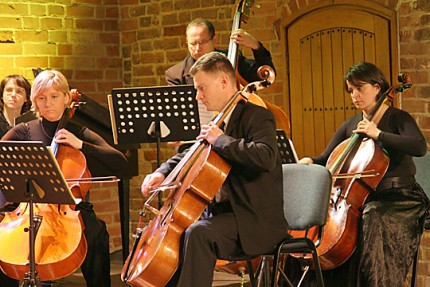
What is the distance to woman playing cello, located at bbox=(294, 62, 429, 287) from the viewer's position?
4.46m

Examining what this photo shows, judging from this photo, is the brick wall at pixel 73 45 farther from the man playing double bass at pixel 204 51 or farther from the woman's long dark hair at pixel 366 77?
the woman's long dark hair at pixel 366 77

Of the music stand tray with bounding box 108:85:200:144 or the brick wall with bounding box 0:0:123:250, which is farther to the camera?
the brick wall with bounding box 0:0:123:250

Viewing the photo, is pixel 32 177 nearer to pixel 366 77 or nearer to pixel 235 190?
pixel 235 190

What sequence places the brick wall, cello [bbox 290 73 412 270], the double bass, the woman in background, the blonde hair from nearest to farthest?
cello [bbox 290 73 412 270], the blonde hair, the double bass, the woman in background, the brick wall

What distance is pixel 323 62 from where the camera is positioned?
6.14m

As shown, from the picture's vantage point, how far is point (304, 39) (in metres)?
6.23

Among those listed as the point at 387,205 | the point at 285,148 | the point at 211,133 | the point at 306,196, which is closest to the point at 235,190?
the point at 211,133

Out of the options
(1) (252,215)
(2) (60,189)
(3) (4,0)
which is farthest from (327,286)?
(3) (4,0)

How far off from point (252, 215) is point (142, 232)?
1.68 feet

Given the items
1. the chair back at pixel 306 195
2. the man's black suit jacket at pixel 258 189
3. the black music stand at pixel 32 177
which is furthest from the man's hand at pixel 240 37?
the black music stand at pixel 32 177

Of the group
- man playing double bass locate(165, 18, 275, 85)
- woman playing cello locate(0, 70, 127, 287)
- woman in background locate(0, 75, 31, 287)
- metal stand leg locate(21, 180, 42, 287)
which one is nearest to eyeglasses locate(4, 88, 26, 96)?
woman in background locate(0, 75, 31, 287)

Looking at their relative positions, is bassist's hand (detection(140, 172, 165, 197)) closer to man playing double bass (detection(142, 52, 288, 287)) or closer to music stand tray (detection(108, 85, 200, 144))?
man playing double bass (detection(142, 52, 288, 287))

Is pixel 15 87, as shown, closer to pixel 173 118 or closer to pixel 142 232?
pixel 173 118

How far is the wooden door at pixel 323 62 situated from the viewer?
5.96 meters
